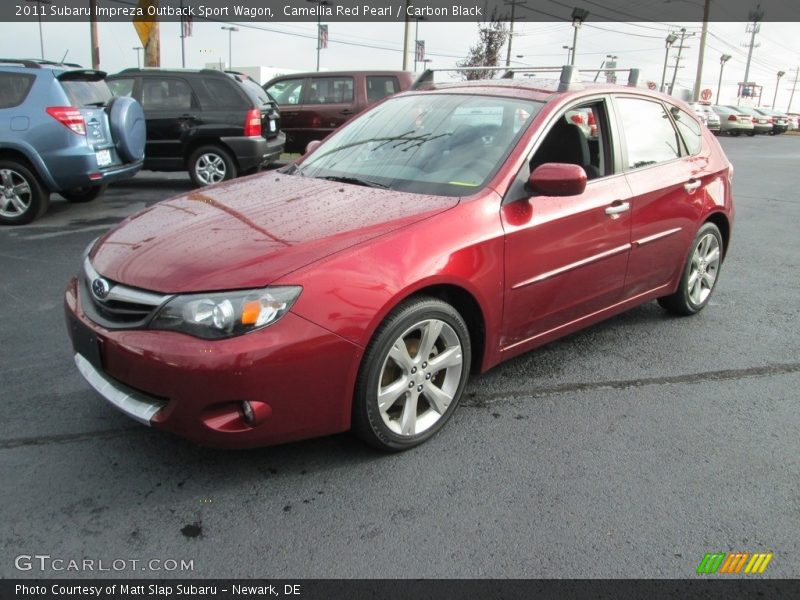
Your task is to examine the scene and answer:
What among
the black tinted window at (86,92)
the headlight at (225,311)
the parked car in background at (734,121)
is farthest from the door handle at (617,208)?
the parked car in background at (734,121)

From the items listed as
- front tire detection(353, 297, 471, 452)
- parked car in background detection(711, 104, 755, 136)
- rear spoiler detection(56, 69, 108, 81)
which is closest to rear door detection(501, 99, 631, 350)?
front tire detection(353, 297, 471, 452)

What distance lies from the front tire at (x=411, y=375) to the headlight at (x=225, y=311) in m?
0.44

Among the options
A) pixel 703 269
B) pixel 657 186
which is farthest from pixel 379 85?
pixel 657 186

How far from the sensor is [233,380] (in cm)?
234

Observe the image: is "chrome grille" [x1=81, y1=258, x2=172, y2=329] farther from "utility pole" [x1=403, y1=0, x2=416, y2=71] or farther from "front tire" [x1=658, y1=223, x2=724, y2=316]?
"utility pole" [x1=403, y1=0, x2=416, y2=71]

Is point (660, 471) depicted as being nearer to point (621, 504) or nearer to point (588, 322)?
point (621, 504)

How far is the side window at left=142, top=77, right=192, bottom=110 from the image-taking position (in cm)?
947

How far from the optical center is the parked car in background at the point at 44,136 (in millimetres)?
6836

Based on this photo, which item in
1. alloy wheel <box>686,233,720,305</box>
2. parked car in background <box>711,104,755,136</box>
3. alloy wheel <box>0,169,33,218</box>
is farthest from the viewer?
parked car in background <box>711,104,755,136</box>

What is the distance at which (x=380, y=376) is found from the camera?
2.67 metres

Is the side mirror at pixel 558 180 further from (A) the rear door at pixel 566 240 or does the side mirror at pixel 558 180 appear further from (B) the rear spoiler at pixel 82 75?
(B) the rear spoiler at pixel 82 75

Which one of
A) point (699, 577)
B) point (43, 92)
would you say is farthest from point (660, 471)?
point (43, 92)

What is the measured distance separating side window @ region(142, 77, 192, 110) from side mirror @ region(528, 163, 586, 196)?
7.67 metres

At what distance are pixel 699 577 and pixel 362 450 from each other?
1399 millimetres
